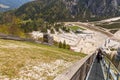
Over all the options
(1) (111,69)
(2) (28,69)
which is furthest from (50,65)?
(1) (111,69)

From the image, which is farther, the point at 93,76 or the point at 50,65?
the point at 50,65

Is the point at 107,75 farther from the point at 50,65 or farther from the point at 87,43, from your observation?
the point at 87,43

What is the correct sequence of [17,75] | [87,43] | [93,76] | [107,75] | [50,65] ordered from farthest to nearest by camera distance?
[87,43] < [50,65] < [17,75] < [93,76] < [107,75]

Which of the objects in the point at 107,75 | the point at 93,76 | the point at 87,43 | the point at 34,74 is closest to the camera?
the point at 107,75

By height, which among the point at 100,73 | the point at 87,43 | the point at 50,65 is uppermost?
the point at 100,73

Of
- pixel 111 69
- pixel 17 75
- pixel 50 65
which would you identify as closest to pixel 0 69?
pixel 17 75

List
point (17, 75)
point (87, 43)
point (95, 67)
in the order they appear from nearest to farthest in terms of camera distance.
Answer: point (95, 67) < point (17, 75) < point (87, 43)

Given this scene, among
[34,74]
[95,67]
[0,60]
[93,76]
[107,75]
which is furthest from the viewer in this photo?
[0,60]

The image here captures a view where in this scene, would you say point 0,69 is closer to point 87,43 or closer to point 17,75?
point 17,75

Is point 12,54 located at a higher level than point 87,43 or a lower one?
higher
